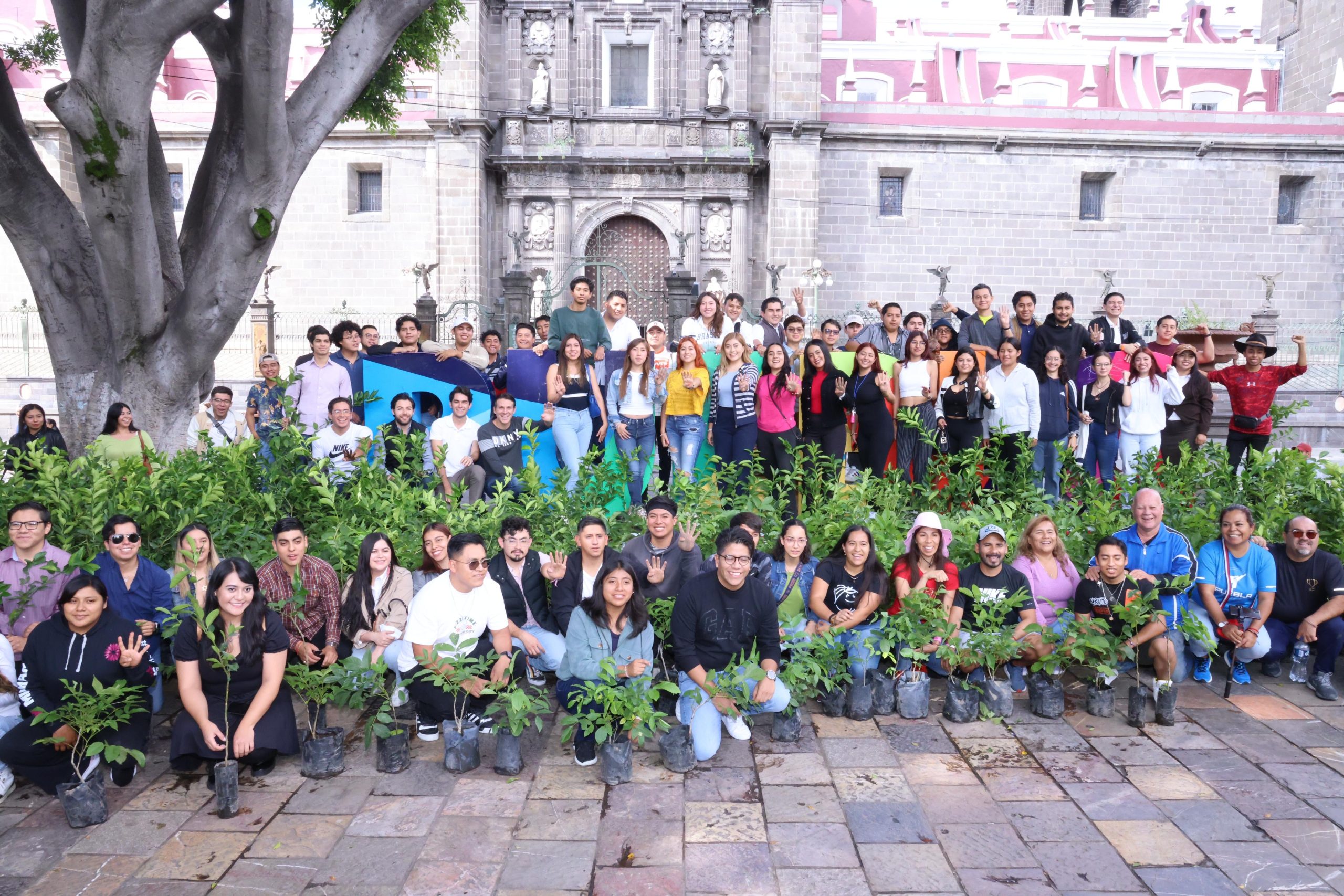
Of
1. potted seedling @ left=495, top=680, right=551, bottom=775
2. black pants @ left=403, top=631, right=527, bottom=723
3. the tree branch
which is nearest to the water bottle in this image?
potted seedling @ left=495, top=680, right=551, bottom=775

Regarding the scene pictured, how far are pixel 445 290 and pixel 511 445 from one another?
12651 millimetres

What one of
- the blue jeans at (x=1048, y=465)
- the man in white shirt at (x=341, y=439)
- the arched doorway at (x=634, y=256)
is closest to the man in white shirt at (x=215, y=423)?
the man in white shirt at (x=341, y=439)

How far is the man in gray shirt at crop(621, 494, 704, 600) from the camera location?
5.28 meters

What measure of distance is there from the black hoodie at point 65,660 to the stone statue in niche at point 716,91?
57.2 feet

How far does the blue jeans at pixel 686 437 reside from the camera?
771 centimetres

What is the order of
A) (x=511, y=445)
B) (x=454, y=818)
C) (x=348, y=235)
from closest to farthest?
1. (x=454, y=818)
2. (x=511, y=445)
3. (x=348, y=235)

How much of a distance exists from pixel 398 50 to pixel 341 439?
5.27 meters

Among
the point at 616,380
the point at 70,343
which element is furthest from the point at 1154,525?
the point at 70,343

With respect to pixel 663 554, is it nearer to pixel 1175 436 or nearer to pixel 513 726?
Result: pixel 513 726

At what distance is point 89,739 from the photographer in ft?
13.3

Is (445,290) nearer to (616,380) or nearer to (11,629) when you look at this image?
(616,380)

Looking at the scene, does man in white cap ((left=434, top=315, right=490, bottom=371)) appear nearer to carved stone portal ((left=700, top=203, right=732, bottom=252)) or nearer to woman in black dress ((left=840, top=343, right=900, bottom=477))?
woman in black dress ((left=840, top=343, right=900, bottom=477))

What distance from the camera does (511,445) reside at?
7.20 m

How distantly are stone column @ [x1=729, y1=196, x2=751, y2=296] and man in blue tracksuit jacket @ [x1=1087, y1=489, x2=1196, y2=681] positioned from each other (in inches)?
572
